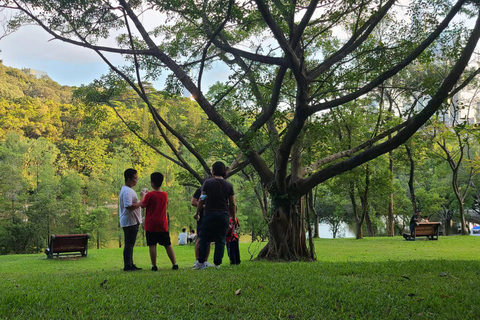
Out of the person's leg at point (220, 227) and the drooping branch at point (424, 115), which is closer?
the person's leg at point (220, 227)

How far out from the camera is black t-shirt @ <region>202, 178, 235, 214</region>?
6.22 metres

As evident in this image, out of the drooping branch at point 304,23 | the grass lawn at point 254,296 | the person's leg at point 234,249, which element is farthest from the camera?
the drooping branch at point 304,23

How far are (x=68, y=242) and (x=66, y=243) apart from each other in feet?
0.24

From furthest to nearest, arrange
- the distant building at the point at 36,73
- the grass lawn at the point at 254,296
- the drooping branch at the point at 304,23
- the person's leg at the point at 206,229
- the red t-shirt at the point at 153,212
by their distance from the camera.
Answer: the distant building at the point at 36,73 < the drooping branch at the point at 304,23 < the red t-shirt at the point at 153,212 < the person's leg at the point at 206,229 < the grass lawn at the point at 254,296

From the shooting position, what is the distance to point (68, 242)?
1368 cm

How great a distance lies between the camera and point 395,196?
3584cm

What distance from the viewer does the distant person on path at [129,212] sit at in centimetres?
676

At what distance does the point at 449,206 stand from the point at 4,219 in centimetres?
4110

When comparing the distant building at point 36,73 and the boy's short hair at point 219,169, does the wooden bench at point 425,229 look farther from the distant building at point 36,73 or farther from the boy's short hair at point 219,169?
the distant building at point 36,73

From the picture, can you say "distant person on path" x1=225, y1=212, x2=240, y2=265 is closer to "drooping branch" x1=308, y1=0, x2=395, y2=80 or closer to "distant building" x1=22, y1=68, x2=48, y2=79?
"drooping branch" x1=308, y1=0, x2=395, y2=80

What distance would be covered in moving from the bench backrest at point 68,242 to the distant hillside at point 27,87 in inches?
1261

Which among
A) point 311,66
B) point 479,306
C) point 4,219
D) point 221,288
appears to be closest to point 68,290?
point 221,288

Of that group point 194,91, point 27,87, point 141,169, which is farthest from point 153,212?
point 27,87

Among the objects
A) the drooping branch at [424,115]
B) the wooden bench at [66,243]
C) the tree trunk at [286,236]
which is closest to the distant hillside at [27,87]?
A: the wooden bench at [66,243]
